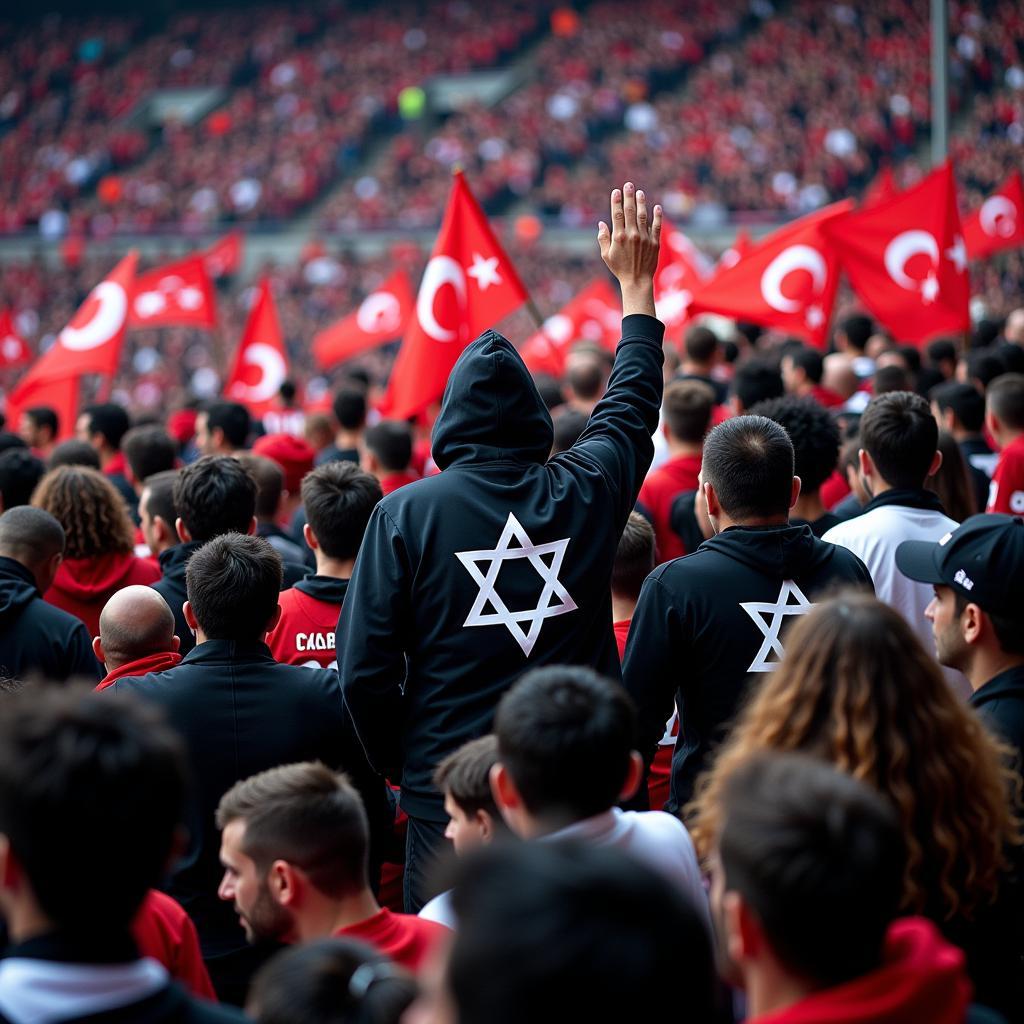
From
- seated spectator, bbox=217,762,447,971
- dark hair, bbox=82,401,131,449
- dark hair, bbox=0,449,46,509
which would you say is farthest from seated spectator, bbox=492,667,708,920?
dark hair, bbox=82,401,131,449

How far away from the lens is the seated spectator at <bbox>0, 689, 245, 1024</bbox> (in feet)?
6.18

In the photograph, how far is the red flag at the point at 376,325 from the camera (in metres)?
12.9

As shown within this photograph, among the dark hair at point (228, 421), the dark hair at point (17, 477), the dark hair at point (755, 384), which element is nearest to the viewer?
the dark hair at point (17, 477)

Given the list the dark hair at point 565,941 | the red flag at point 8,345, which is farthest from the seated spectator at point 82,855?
the red flag at point 8,345

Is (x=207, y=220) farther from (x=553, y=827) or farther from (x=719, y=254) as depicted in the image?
(x=553, y=827)

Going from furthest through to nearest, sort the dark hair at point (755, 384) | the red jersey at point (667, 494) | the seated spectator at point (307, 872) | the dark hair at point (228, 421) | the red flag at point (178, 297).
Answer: the red flag at point (178, 297)
the dark hair at point (228, 421)
the dark hair at point (755, 384)
the red jersey at point (667, 494)
the seated spectator at point (307, 872)

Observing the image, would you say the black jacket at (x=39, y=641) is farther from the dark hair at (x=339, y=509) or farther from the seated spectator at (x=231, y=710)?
the dark hair at (x=339, y=509)

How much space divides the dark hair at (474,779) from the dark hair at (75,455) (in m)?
4.49

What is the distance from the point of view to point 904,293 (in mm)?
8969

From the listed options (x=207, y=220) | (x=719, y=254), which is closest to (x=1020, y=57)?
(x=719, y=254)

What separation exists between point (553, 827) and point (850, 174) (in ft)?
88.5

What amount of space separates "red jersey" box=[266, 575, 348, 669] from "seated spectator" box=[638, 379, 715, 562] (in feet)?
6.13

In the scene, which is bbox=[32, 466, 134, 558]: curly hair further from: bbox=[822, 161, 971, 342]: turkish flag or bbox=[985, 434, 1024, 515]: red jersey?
bbox=[822, 161, 971, 342]: turkish flag

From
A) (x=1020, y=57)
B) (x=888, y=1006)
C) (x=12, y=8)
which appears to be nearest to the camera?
(x=888, y=1006)
